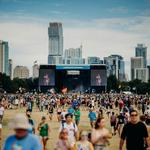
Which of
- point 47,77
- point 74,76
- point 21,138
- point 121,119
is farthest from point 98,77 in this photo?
point 21,138

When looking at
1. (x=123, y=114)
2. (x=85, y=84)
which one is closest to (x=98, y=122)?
(x=123, y=114)

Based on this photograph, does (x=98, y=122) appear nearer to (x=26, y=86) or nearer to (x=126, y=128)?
(x=126, y=128)

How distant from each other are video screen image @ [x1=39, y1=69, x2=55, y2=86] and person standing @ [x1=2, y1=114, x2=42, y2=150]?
291 ft

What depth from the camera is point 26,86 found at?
187500 mm

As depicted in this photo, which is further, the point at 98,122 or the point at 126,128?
the point at 98,122

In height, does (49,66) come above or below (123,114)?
above

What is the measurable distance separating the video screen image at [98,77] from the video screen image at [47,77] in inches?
302

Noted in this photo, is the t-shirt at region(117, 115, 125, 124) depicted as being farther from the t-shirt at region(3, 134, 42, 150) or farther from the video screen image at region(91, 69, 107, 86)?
the video screen image at region(91, 69, 107, 86)

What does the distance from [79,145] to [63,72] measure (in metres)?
103

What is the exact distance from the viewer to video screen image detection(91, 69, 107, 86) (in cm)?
9491

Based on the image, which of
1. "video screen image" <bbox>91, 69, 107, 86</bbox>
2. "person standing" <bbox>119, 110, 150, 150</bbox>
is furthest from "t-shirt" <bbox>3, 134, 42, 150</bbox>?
"video screen image" <bbox>91, 69, 107, 86</bbox>

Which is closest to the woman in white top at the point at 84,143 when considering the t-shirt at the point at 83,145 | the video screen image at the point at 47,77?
the t-shirt at the point at 83,145

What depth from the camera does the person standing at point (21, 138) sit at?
5.38 m

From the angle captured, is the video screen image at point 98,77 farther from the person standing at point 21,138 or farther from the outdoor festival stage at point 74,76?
the person standing at point 21,138
